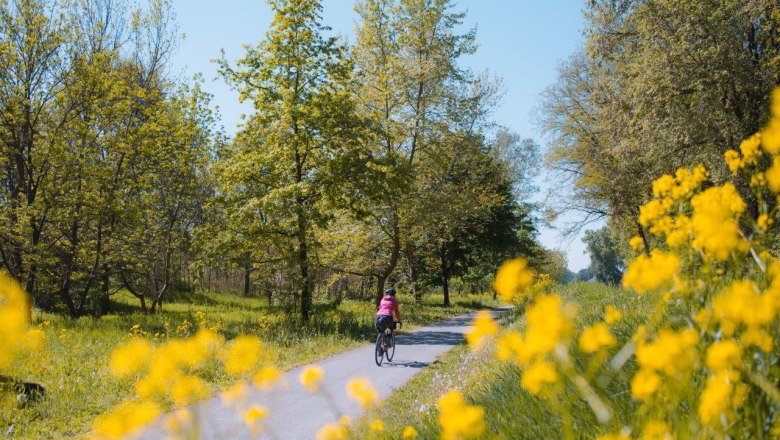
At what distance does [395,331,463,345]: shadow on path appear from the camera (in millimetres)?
15828

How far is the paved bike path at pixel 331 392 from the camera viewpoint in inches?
279

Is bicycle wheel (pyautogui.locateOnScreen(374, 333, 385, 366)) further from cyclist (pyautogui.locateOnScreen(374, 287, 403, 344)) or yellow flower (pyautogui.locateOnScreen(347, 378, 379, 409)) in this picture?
yellow flower (pyautogui.locateOnScreen(347, 378, 379, 409))

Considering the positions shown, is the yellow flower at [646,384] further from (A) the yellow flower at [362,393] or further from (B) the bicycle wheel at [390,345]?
(B) the bicycle wheel at [390,345]

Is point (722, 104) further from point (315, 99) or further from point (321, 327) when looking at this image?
point (321, 327)

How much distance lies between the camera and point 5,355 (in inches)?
94.2

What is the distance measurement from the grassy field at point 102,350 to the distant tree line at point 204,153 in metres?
1.91

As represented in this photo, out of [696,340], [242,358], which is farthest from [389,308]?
[696,340]

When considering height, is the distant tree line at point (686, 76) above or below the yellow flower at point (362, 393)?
above

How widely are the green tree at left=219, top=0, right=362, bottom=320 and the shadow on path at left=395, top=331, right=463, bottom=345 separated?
145 inches

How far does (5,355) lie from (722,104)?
18722mm

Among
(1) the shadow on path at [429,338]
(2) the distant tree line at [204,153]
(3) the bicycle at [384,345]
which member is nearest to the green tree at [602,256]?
(2) the distant tree line at [204,153]

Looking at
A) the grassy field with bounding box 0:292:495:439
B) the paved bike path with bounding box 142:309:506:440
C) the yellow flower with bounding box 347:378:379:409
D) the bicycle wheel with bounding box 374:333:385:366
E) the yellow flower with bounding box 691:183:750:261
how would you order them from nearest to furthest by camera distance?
1. the yellow flower with bounding box 691:183:750:261
2. the yellow flower with bounding box 347:378:379:409
3. the paved bike path with bounding box 142:309:506:440
4. the grassy field with bounding box 0:292:495:439
5. the bicycle wheel with bounding box 374:333:385:366

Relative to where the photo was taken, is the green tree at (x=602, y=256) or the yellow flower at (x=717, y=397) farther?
the green tree at (x=602, y=256)

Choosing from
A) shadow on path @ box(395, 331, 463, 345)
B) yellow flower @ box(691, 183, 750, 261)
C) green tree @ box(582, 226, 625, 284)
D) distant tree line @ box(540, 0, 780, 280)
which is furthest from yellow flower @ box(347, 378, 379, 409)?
green tree @ box(582, 226, 625, 284)
